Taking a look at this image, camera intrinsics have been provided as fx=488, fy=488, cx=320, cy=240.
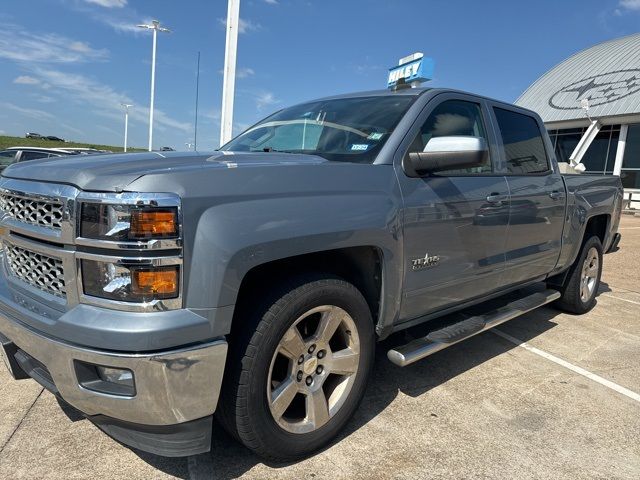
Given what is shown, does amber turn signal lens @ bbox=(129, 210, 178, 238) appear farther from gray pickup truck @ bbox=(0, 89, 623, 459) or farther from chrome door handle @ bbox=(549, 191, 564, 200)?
chrome door handle @ bbox=(549, 191, 564, 200)

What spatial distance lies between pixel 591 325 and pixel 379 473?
362 cm

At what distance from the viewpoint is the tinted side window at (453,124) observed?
3.03 m

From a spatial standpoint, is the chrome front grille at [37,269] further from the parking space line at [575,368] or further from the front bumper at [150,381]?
the parking space line at [575,368]

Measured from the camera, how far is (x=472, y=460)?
2.51 meters

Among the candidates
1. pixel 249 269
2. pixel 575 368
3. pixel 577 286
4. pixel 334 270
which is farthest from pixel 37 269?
pixel 577 286

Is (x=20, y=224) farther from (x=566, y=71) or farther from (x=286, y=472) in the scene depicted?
(x=566, y=71)

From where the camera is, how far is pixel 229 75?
9.64m

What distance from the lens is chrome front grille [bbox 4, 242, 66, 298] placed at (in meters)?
2.01

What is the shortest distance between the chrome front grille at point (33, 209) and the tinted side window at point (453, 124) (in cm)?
183

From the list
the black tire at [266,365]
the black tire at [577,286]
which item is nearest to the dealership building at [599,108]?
the black tire at [577,286]

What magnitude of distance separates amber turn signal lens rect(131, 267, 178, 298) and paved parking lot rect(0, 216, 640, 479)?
1.00 metres

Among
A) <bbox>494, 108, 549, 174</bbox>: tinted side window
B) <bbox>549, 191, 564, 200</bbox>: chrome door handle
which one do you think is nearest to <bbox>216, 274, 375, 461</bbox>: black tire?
<bbox>494, 108, 549, 174</bbox>: tinted side window

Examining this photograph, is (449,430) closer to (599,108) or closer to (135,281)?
(135,281)

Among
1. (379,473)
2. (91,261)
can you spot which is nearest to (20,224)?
(91,261)
